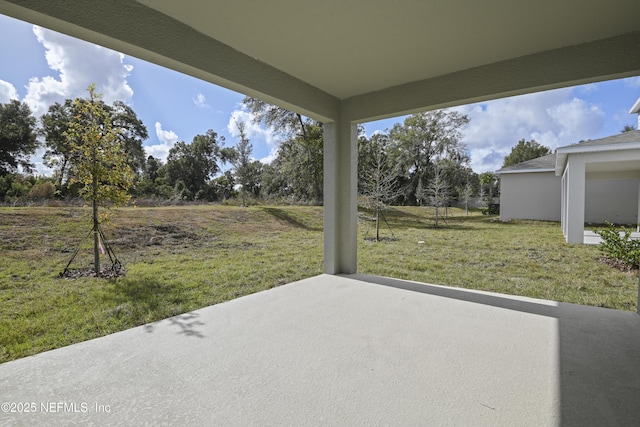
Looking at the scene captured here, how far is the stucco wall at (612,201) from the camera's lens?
9688 mm

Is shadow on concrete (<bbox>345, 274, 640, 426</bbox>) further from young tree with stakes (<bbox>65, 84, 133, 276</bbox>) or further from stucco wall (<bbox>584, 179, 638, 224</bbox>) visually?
stucco wall (<bbox>584, 179, 638, 224</bbox>)

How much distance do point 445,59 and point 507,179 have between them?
34.2ft

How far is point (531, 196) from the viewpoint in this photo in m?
10.5

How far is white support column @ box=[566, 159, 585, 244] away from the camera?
19.5 feet

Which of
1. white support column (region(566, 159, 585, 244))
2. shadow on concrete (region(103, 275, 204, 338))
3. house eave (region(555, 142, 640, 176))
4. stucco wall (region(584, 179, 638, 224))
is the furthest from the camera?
stucco wall (region(584, 179, 638, 224))

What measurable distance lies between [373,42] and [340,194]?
1.96 metres

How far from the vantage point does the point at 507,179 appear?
1114 centimetres

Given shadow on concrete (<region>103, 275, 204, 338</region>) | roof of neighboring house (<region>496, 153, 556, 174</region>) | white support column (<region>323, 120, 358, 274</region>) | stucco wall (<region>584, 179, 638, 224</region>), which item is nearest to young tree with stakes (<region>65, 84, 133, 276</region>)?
shadow on concrete (<region>103, 275, 204, 338</region>)

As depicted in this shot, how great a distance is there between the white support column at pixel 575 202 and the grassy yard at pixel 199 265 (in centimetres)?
35

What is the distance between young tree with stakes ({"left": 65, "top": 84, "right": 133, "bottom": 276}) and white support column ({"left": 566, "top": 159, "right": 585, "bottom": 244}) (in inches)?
311

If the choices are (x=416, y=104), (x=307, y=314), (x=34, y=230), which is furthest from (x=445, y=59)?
(x=34, y=230)

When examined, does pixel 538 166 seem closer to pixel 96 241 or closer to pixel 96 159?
pixel 96 159

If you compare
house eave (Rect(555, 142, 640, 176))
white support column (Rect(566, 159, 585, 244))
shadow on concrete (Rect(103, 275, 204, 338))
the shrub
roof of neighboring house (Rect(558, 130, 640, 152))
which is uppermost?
roof of neighboring house (Rect(558, 130, 640, 152))

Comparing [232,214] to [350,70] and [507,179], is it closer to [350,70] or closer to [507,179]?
[350,70]
